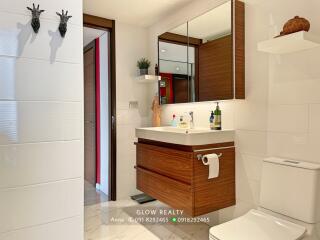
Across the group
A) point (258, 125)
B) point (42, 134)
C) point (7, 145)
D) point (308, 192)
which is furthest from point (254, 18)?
point (7, 145)

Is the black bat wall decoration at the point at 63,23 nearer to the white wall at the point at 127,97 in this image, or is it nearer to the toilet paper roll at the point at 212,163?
the toilet paper roll at the point at 212,163

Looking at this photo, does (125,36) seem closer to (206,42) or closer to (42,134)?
(206,42)

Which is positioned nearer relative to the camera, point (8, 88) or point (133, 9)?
point (8, 88)

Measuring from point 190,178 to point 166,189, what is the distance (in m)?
0.37

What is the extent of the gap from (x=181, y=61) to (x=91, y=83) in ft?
5.84

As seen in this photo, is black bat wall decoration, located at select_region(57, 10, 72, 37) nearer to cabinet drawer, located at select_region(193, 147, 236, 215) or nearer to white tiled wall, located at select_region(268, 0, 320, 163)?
cabinet drawer, located at select_region(193, 147, 236, 215)

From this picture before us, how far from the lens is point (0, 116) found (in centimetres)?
118

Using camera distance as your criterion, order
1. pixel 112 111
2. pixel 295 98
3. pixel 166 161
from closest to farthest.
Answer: pixel 295 98 → pixel 166 161 → pixel 112 111

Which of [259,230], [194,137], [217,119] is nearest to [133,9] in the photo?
[217,119]

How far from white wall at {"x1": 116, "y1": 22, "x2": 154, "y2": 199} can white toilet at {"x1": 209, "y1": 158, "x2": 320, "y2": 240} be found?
182 cm

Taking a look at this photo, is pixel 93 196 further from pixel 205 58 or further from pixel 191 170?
pixel 205 58

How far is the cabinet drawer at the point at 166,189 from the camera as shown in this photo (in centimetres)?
197

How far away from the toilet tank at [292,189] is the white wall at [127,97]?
1.85m

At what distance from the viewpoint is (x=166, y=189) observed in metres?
2.20
